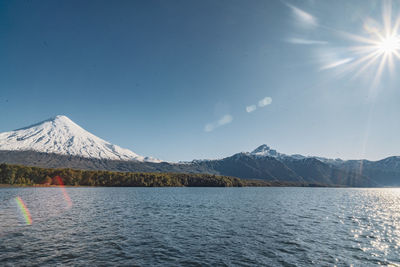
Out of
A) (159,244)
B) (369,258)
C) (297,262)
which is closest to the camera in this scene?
(297,262)

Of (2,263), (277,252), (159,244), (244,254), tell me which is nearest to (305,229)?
(277,252)

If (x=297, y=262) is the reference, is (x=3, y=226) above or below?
below

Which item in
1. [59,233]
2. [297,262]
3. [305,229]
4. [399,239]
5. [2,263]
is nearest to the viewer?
[2,263]

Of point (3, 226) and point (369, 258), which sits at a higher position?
point (369, 258)

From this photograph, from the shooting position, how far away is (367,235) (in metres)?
38.1

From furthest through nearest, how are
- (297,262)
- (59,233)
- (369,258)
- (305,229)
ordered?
(305,229) < (59,233) < (369,258) < (297,262)

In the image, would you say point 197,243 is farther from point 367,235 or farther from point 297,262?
point 367,235

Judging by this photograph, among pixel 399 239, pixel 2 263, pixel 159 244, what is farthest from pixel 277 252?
pixel 2 263

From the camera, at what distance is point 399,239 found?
3597 cm

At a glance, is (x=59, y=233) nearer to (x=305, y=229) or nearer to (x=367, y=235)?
(x=305, y=229)

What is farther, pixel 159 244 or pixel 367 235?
pixel 367 235

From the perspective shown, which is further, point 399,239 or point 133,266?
point 399,239

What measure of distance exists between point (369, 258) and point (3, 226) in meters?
55.6

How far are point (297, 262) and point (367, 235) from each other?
23.4 m
